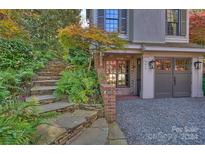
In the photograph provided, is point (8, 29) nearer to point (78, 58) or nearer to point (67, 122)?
point (78, 58)

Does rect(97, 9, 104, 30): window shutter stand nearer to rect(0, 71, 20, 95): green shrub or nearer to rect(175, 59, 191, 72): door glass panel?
rect(175, 59, 191, 72): door glass panel

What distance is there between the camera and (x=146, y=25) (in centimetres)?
922

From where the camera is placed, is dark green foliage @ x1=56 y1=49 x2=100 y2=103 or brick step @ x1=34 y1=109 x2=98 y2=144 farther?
dark green foliage @ x1=56 y1=49 x2=100 y2=103

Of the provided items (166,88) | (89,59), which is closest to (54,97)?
(89,59)

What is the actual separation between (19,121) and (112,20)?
6.50m

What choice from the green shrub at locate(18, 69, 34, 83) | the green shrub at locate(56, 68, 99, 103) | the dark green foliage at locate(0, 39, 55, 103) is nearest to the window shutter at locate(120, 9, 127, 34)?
the dark green foliage at locate(0, 39, 55, 103)

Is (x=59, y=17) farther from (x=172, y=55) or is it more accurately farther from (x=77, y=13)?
(x=172, y=55)

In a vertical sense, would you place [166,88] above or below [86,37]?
below

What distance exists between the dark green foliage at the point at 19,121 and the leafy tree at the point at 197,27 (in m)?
9.36

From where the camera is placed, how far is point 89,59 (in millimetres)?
6977

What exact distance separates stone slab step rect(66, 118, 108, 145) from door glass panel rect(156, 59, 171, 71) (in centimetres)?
544

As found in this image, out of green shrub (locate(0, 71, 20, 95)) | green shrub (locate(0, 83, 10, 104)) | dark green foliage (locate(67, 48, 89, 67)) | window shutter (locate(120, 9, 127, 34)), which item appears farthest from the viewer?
window shutter (locate(120, 9, 127, 34))

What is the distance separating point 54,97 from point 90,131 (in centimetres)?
151

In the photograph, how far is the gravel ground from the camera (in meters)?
4.17
